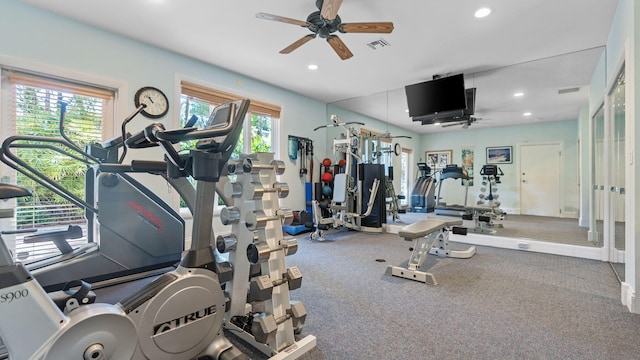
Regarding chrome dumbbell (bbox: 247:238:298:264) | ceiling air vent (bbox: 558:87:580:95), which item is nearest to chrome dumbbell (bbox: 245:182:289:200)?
chrome dumbbell (bbox: 247:238:298:264)

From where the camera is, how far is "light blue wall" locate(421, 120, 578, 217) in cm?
511

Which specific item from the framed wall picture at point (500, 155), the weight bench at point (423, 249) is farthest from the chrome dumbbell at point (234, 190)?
the framed wall picture at point (500, 155)

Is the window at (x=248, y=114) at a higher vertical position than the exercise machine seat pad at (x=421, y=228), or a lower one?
higher

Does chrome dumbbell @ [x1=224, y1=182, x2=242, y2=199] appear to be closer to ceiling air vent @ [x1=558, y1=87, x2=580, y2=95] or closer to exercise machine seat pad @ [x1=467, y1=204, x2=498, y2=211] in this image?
exercise machine seat pad @ [x1=467, y1=204, x2=498, y2=211]

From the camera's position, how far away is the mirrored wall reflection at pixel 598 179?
3460 millimetres

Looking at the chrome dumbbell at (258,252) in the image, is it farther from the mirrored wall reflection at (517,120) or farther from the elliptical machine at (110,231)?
the mirrored wall reflection at (517,120)

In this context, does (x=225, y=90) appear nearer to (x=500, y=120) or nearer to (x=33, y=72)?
(x=33, y=72)

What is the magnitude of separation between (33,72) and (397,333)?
382 centimetres

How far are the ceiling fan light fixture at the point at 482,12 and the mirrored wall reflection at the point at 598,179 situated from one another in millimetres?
2071

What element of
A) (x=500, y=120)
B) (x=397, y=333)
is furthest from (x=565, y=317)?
(x=500, y=120)

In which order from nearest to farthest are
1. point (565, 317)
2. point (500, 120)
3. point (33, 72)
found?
point (565, 317) → point (33, 72) → point (500, 120)

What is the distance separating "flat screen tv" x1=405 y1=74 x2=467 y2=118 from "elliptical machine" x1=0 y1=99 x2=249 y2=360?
3561 millimetres

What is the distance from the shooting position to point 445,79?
13.3 ft

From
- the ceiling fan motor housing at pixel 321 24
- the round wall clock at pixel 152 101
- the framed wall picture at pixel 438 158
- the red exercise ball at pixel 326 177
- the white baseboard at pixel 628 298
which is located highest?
the ceiling fan motor housing at pixel 321 24
